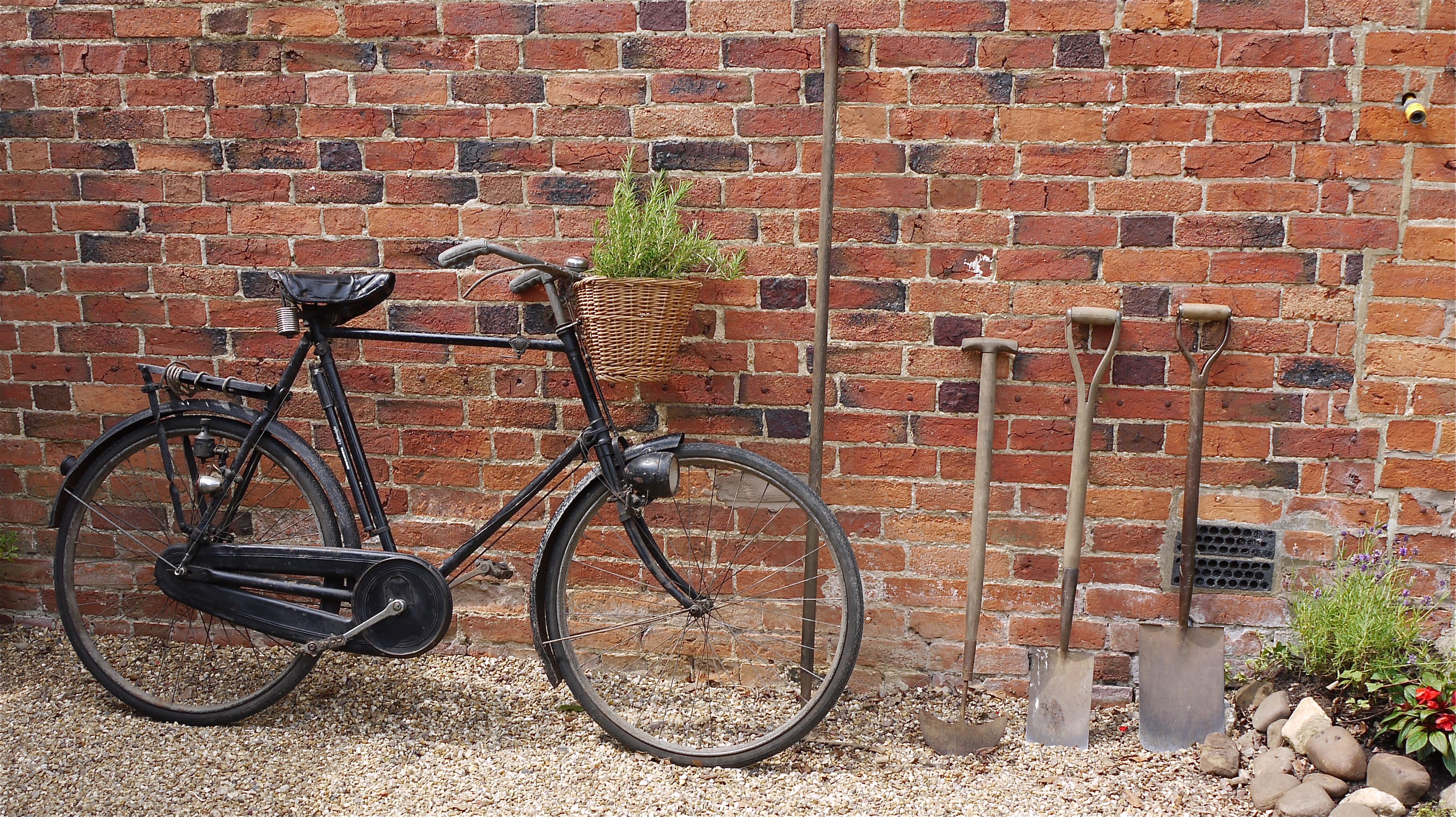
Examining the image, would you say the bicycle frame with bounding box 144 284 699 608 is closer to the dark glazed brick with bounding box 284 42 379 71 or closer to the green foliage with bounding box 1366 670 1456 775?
the dark glazed brick with bounding box 284 42 379 71

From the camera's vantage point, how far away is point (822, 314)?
253 cm

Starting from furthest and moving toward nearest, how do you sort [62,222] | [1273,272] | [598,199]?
[62,222] < [598,199] < [1273,272]

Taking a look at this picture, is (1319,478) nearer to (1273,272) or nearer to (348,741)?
(1273,272)

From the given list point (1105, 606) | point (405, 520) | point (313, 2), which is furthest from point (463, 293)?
point (1105, 606)

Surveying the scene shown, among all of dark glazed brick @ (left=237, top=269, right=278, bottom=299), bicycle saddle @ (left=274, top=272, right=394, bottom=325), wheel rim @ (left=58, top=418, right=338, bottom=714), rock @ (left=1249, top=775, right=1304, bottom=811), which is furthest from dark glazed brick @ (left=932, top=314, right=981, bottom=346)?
dark glazed brick @ (left=237, top=269, right=278, bottom=299)

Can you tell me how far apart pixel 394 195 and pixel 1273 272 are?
7.83 ft

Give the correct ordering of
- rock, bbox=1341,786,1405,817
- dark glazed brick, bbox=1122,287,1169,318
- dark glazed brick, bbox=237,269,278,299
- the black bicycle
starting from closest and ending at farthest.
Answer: rock, bbox=1341,786,1405,817 → the black bicycle → dark glazed brick, bbox=1122,287,1169,318 → dark glazed brick, bbox=237,269,278,299

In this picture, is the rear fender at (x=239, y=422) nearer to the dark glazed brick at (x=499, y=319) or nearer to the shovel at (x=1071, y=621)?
the dark glazed brick at (x=499, y=319)

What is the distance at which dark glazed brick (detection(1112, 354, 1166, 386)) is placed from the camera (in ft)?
8.32

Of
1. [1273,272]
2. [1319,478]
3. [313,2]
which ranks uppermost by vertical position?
[313,2]

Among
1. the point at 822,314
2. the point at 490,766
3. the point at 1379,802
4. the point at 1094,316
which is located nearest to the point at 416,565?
the point at 490,766

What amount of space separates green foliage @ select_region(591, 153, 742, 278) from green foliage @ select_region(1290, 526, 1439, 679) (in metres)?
1.74

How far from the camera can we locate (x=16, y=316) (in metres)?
2.91

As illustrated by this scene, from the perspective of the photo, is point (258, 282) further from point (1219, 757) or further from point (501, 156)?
point (1219, 757)
